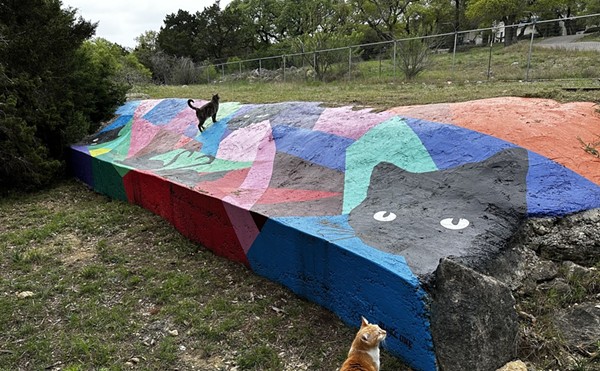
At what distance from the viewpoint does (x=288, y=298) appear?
15.2 feet

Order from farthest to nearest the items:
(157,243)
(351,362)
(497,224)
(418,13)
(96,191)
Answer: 1. (418,13)
2. (96,191)
3. (157,243)
4. (497,224)
5. (351,362)

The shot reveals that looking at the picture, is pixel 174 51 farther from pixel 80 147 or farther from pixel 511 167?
pixel 511 167

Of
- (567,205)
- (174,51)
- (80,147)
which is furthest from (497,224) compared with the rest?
(174,51)

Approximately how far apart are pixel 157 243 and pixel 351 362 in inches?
167

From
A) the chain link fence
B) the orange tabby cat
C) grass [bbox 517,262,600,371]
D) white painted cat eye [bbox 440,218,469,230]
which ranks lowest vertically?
grass [bbox 517,262,600,371]

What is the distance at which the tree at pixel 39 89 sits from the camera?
9.28 meters

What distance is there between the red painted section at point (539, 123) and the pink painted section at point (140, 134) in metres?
6.06

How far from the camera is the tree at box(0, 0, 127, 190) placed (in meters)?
9.28

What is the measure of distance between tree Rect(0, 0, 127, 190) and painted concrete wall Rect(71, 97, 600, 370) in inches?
122

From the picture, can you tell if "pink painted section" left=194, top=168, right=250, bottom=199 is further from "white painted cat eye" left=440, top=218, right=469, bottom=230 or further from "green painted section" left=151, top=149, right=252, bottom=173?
"white painted cat eye" left=440, top=218, right=469, bottom=230

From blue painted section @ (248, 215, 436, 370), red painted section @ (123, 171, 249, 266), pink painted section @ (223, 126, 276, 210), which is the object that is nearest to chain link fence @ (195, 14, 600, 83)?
pink painted section @ (223, 126, 276, 210)

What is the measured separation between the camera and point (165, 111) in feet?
36.3

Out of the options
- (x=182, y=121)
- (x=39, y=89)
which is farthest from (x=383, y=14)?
(x=39, y=89)

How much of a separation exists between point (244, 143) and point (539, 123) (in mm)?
4399
